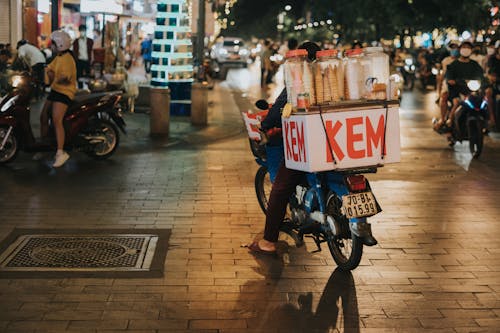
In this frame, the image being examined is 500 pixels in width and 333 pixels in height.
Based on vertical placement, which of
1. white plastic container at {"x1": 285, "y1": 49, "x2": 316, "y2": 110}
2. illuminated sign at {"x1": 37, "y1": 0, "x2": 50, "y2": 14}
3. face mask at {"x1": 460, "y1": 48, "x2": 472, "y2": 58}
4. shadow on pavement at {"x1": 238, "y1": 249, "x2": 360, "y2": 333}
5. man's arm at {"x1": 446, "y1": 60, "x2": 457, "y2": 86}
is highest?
illuminated sign at {"x1": 37, "y1": 0, "x2": 50, "y2": 14}

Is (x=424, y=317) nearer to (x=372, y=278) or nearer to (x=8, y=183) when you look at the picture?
(x=372, y=278)

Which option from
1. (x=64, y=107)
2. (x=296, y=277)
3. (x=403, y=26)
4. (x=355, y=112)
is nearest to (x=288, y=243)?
(x=296, y=277)

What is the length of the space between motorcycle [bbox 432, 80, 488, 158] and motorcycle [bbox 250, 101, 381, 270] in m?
6.64

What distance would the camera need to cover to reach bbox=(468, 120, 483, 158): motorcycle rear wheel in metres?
13.6

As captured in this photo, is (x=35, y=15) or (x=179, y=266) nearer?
(x=179, y=266)

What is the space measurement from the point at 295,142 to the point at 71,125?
249 inches

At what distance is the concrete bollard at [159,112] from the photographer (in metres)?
15.3

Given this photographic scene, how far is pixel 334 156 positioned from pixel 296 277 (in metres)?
1.02

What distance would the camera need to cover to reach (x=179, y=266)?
22.9ft

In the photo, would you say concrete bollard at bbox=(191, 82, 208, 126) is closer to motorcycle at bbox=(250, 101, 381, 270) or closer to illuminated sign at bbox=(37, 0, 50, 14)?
illuminated sign at bbox=(37, 0, 50, 14)

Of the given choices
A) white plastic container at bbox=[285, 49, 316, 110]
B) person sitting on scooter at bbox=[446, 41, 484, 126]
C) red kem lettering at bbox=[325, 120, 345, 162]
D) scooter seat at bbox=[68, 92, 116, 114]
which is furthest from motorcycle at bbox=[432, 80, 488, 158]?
white plastic container at bbox=[285, 49, 316, 110]

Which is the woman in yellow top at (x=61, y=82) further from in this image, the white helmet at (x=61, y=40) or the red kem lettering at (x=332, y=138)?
the red kem lettering at (x=332, y=138)

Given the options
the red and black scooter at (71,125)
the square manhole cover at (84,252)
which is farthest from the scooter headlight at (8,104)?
the square manhole cover at (84,252)

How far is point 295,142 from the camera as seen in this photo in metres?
6.71
